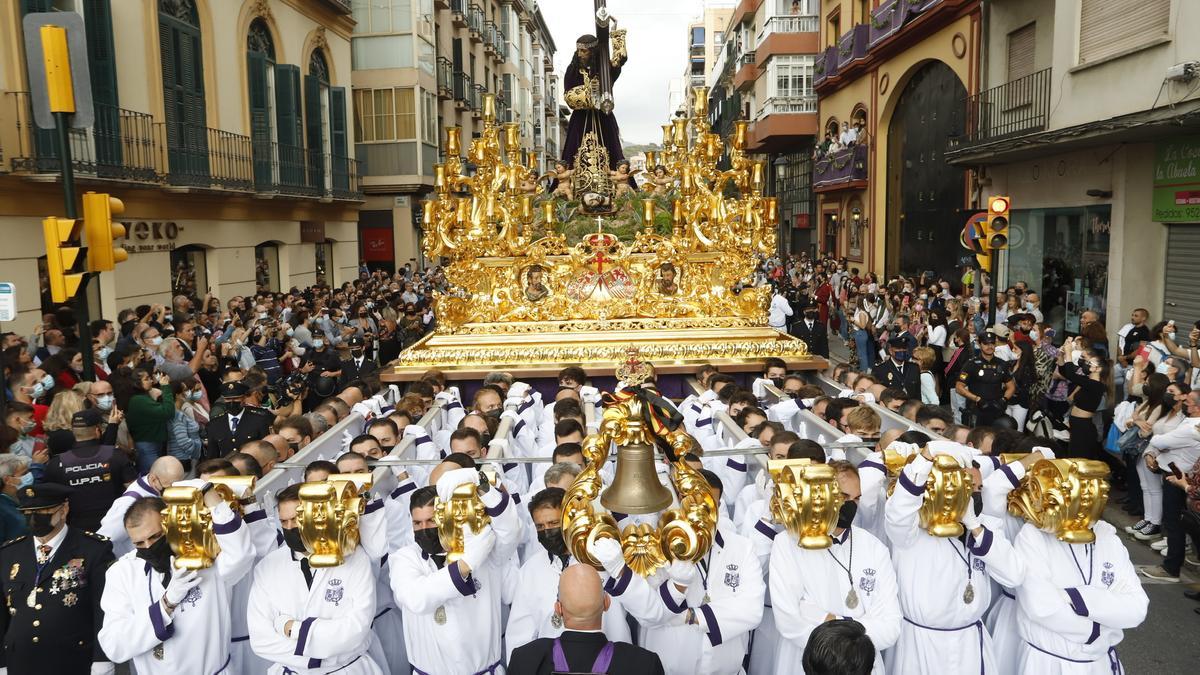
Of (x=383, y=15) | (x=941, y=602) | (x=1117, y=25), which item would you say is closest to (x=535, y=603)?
(x=941, y=602)

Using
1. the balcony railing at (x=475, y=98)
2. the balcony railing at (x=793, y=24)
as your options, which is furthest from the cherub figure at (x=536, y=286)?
the balcony railing at (x=475, y=98)

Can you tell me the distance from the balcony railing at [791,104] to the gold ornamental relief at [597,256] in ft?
71.1

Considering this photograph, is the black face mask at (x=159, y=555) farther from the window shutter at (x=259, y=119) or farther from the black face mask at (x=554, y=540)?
the window shutter at (x=259, y=119)

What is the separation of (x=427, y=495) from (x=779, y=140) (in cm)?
3111

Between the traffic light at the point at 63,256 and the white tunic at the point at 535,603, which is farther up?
the traffic light at the point at 63,256

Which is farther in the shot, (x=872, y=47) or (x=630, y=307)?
(x=872, y=47)

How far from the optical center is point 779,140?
110 ft

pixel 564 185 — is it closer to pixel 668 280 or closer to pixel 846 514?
pixel 668 280

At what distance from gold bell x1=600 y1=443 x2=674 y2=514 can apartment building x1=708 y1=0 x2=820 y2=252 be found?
30.1m

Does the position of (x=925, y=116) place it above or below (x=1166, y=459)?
above

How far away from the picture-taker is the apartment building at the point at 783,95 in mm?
31203

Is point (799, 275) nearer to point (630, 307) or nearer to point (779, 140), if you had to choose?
point (779, 140)

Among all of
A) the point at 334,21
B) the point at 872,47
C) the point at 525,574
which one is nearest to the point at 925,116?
the point at 872,47

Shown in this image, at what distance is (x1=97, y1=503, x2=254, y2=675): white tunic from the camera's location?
14.0 feet
